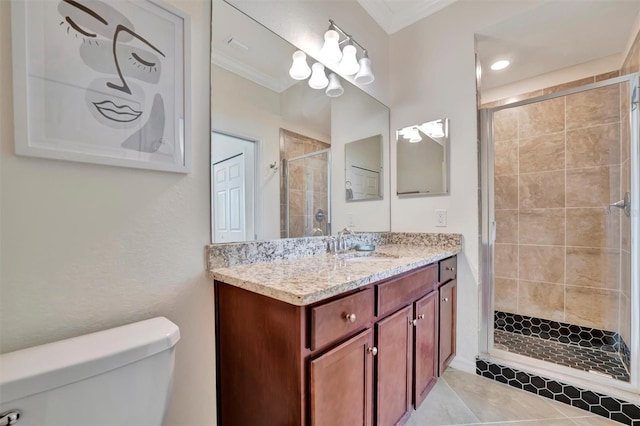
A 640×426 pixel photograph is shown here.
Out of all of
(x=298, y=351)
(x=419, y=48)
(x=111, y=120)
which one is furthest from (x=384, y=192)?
(x=111, y=120)

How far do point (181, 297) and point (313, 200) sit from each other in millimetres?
862

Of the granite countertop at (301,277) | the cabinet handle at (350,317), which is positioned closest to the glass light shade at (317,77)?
the granite countertop at (301,277)

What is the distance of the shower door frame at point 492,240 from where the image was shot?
1358mm

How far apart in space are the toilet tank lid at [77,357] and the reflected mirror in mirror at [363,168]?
4.45 ft

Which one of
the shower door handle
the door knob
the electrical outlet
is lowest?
the door knob

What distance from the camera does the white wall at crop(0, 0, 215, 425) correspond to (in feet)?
2.22

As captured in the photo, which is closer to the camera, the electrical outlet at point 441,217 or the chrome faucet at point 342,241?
the chrome faucet at point 342,241

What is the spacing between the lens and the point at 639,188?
Answer: 1343 millimetres

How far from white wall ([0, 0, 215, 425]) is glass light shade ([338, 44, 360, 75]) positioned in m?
0.85

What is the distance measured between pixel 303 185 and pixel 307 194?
6 centimetres

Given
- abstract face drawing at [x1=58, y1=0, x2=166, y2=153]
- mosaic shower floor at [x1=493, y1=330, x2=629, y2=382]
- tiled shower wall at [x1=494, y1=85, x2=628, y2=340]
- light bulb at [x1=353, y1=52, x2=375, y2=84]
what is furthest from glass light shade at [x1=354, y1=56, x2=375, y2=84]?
mosaic shower floor at [x1=493, y1=330, x2=629, y2=382]

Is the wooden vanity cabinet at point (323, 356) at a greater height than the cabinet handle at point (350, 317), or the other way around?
the cabinet handle at point (350, 317)

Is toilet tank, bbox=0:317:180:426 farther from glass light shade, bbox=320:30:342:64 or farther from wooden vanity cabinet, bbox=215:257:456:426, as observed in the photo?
glass light shade, bbox=320:30:342:64

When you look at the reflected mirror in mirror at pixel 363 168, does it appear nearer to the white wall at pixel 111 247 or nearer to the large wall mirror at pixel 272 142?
the large wall mirror at pixel 272 142
